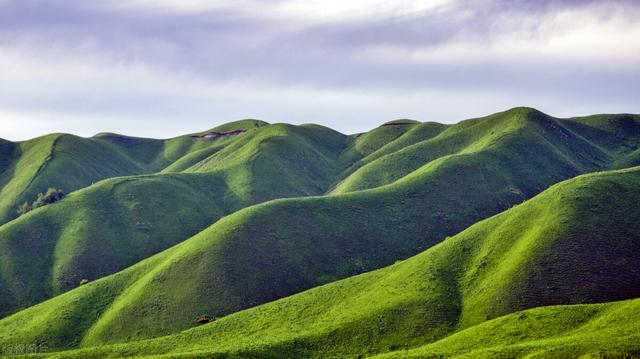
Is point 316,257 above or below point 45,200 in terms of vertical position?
below

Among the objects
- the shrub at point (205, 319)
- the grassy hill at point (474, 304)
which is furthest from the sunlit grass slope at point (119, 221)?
the shrub at point (205, 319)

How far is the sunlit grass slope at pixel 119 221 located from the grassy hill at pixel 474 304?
18.5 meters

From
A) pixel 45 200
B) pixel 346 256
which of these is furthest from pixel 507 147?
pixel 45 200

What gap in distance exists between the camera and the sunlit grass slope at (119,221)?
375ft

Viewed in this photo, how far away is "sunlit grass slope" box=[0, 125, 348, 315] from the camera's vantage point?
11438 centimetres

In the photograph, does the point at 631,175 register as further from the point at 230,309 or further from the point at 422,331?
the point at 230,309

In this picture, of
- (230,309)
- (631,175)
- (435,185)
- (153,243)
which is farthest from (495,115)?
(230,309)

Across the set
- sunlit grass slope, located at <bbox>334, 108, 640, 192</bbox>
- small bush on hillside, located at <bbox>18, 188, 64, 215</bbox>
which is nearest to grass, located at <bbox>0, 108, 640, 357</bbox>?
sunlit grass slope, located at <bbox>334, 108, 640, 192</bbox>

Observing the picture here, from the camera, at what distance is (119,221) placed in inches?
5359

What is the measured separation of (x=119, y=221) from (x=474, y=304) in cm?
9348

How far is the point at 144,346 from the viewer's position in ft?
237

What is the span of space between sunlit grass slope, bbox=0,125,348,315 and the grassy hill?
18.5 meters
